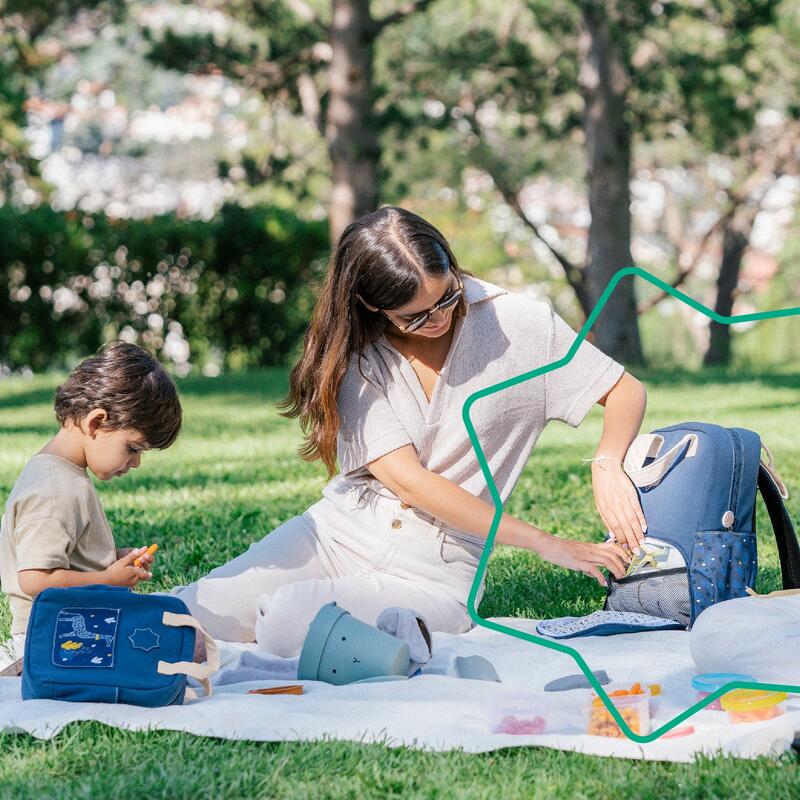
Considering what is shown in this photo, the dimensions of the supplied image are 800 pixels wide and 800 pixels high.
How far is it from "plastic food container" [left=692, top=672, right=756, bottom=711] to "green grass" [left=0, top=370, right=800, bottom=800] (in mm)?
287

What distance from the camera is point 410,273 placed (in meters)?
2.73

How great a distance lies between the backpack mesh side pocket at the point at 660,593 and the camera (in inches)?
120

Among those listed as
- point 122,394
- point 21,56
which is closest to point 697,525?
point 122,394

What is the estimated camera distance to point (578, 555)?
2.60 meters

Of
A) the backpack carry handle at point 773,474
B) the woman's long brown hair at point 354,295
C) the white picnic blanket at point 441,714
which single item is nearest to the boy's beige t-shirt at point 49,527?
the white picnic blanket at point 441,714

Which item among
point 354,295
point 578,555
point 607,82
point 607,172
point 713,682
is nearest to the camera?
point 713,682

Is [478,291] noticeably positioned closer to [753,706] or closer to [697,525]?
[697,525]

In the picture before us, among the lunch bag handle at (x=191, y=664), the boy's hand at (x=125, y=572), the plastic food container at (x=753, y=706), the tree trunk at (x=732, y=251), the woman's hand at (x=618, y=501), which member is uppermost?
the tree trunk at (x=732, y=251)

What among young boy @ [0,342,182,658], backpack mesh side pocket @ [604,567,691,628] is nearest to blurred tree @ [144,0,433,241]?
backpack mesh side pocket @ [604,567,691,628]

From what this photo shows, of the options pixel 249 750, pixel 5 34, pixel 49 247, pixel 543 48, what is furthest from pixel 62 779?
pixel 543 48

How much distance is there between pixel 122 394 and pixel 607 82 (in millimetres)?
9617

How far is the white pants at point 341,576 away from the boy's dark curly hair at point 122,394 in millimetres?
423

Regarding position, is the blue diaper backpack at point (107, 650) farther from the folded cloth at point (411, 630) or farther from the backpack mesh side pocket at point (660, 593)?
the backpack mesh side pocket at point (660, 593)

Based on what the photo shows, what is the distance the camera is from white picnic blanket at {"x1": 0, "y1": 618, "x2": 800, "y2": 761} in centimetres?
216
